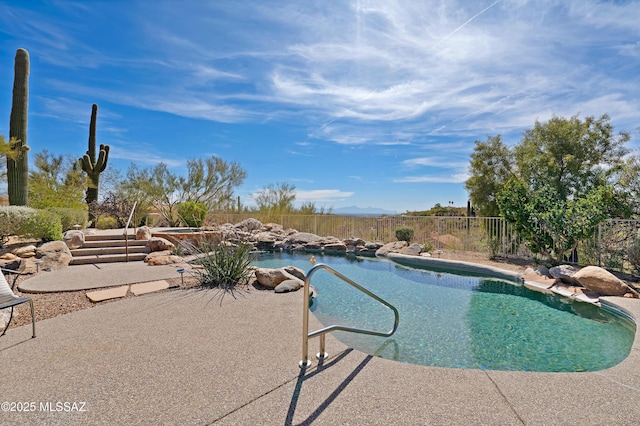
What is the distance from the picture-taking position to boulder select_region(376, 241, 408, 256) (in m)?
12.2

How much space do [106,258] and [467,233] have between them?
38.3 ft

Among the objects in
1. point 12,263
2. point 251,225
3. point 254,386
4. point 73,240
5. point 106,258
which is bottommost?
point 254,386

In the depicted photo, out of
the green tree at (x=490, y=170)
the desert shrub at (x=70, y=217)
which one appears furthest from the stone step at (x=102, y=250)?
the green tree at (x=490, y=170)

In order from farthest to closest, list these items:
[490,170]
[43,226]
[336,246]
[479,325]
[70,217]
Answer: [336,246] → [490,170] → [70,217] → [43,226] → [479,325]

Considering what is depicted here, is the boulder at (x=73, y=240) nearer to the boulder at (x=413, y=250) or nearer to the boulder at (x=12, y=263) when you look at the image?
the boulder at (x=12, y=263)

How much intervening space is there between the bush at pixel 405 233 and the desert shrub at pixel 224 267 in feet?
28.2

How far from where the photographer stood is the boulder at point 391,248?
12.2m

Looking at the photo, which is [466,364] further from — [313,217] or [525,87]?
[313,217]

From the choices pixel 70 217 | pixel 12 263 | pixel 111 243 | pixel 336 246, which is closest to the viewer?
pixel 12 263

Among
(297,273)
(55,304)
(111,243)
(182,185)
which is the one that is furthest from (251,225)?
(55,304)

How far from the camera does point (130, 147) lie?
54.2 feet

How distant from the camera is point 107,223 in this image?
13898mm

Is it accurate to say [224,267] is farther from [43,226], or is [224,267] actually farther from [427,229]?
[427,229]

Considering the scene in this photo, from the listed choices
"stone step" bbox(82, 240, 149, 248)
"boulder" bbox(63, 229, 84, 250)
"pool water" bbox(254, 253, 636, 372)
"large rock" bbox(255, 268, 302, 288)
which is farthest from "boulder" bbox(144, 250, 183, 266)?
"pool water" bbox(254, 253, 636, 372)
